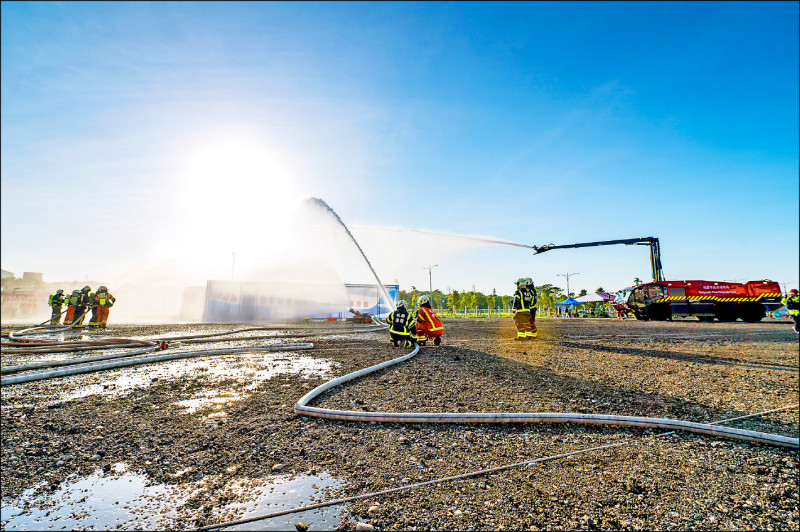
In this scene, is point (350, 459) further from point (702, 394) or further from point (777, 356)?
point (777, 356)

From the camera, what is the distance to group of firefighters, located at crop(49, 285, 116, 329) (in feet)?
56.4

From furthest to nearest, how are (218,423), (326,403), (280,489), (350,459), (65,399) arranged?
(65,399)
(326,403)
(218,423)
(350,459)
(280,489)

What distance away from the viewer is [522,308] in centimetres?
1170

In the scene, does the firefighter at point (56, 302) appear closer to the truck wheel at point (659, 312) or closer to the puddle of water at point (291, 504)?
the puddle of water at point (291, 504)

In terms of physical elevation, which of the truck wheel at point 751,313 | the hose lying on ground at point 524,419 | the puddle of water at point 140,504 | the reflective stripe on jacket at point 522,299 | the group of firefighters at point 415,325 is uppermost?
→ the reflective stripe on jacket at point 522,299

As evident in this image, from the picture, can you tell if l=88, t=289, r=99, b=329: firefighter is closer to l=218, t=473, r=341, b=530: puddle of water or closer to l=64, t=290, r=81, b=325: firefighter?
l=64, t=290, r=81, b=325: firefighter

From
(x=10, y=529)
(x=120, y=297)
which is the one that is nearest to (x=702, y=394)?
(x=10, y=529)

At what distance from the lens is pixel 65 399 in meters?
5.06

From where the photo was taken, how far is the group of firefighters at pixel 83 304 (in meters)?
17.2

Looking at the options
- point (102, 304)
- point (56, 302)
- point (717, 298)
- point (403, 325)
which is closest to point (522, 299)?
point (403, 325)

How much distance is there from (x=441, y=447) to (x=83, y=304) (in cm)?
2148

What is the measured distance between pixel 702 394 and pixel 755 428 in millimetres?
1357

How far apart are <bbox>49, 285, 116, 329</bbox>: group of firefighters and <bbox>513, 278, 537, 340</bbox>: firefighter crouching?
1778 centimetres

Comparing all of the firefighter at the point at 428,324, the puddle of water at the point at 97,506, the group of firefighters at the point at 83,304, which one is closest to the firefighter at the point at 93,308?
the group of firefighters at the point at 83,304
